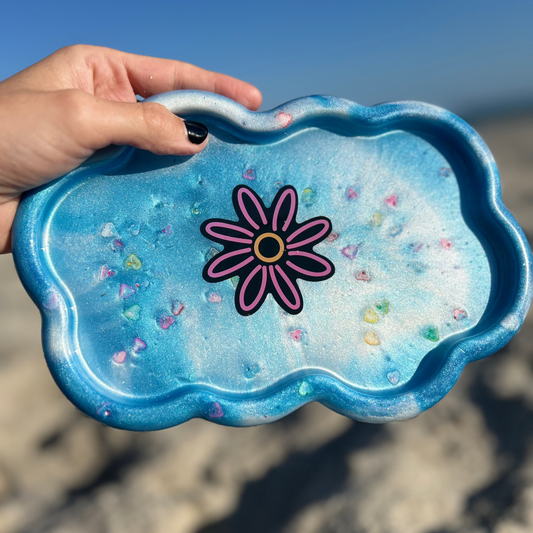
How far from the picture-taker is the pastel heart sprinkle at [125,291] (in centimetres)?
128

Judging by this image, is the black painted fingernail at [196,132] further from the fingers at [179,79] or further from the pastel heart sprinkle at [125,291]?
the fingers at [179,79]

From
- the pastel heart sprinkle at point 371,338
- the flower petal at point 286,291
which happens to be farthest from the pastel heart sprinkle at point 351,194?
the pastel heart sprinkle at point 371,338

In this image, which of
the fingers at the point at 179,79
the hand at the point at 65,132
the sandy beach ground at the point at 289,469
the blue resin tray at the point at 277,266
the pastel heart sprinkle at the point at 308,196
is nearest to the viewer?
the hand at the point at 65,132

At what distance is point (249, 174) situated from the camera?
1.35 meters

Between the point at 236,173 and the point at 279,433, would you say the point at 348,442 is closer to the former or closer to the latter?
the point at 279,433

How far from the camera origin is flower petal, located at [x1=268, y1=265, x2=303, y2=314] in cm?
133

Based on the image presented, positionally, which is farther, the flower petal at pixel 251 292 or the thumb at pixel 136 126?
the flower petal at pixel 251 292

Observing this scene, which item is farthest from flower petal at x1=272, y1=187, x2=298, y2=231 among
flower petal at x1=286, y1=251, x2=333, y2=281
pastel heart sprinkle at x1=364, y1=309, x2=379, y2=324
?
pastel heart sprinkle at x1=364, y1=309, x2=379, y2=324

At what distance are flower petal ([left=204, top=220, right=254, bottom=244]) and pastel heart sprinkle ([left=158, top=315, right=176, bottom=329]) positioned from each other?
28cm

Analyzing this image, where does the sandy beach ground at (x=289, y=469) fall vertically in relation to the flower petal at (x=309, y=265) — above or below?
below

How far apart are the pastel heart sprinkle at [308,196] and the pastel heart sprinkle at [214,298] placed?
409 mm

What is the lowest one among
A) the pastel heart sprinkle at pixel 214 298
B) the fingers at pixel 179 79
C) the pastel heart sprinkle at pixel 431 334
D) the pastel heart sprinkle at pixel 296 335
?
the pastel heart sprinkle at pixel 431 334

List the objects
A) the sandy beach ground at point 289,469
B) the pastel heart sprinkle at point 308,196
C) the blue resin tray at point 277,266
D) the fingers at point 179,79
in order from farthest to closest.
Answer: the fingers at point 179,79
the sandy beach ground at point 289,469
the pastel heart sprinkle at point 308,196
the blue resin tray at point 277,266

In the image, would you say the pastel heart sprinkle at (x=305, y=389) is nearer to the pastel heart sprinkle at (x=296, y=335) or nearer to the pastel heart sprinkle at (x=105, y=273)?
the pastel heart sprinkle at (x=296, y=335)
